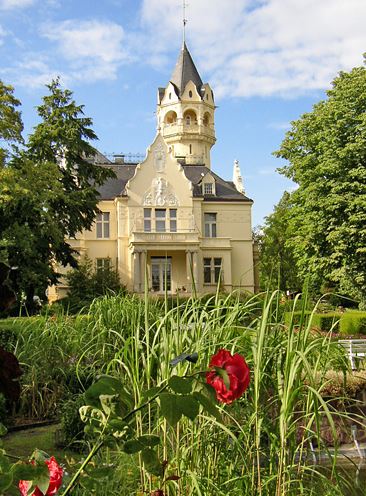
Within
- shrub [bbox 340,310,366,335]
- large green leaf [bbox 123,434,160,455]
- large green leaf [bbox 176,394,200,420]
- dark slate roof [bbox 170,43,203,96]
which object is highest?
dark slate roof [bbox 170,43,203,96]

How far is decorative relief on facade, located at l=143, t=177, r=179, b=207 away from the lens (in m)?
39.5

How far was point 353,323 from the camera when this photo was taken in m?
23.7

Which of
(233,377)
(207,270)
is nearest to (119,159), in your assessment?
(207,270)

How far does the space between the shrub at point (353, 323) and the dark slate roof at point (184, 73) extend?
3820cm

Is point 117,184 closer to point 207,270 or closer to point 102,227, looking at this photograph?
point 102,227

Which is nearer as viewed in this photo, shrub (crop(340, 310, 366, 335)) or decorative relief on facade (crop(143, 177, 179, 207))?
shrub (crop(340, 310, 366, 335))

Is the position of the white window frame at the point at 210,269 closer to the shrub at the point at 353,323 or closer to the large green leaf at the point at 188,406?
the shrub at the point at 353,323

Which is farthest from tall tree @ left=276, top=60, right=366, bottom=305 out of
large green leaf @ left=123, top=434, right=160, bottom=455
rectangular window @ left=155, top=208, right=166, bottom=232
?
large green leaf @ left=123, top=434, right=160, bottom=455

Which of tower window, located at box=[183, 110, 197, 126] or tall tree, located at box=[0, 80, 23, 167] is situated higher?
tower window, located at box=[183, 110, 197, 126]

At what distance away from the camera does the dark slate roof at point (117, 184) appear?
134 feet

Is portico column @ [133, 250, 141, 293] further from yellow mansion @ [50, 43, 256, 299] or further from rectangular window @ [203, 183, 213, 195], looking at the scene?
rectangular window @ [203, 183, 213, 195]

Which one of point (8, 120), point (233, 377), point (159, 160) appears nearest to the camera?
point (233, 377)

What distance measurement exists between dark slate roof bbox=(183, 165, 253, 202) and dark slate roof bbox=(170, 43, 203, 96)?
16.7 meters

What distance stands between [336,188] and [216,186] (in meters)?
15.2
